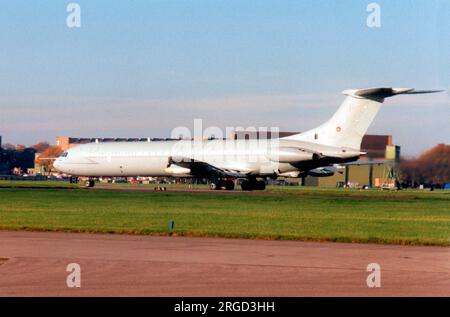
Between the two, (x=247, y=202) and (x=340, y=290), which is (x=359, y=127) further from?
(x=340, y=290)

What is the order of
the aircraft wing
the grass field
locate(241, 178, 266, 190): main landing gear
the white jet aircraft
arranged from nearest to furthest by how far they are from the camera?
1. the grass field
2. the white jet aircraft
3. the aircraft wing
4. locate(241, 178, 266, 190): main landing gear

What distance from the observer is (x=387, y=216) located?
129ft

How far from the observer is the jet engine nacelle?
2432 inches

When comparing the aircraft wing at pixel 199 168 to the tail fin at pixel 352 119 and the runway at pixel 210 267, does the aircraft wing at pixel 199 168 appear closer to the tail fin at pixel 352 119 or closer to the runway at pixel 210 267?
the tail fin at pixel 352 119

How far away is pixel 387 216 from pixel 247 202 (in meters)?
12.1

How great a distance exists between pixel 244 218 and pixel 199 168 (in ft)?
116

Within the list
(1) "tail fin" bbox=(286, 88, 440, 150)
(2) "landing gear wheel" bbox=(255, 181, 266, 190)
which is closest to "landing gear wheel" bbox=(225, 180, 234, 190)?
(2) "landing gear wheel" bbox=(255, 181, 266, 190)

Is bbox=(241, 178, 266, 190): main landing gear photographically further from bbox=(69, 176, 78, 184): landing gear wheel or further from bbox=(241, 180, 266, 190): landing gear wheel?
bbox=(69, 176, 78, 184): landing gear wheel

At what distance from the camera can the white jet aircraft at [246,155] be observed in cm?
6109

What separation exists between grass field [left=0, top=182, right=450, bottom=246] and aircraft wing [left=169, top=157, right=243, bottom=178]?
17938 millimetres

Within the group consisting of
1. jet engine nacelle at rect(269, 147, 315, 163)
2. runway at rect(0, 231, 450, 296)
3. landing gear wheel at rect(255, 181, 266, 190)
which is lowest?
runway at rect(0, 231, 450, 296)

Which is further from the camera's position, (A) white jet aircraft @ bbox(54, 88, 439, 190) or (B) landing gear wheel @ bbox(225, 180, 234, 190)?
(B) landing gear wheel @ bbox(225, 180, 234, 190)

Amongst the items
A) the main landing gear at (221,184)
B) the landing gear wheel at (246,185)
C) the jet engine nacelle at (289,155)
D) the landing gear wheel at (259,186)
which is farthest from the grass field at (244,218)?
the main landing gear at (221,184)
